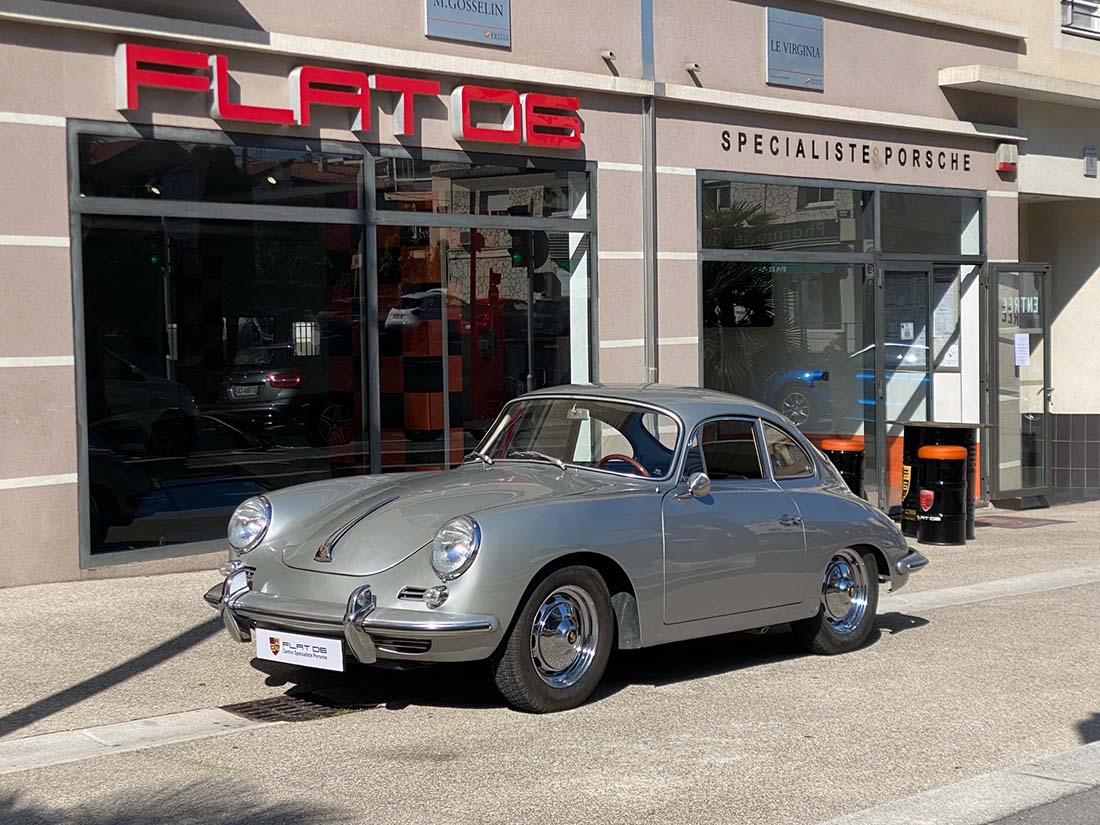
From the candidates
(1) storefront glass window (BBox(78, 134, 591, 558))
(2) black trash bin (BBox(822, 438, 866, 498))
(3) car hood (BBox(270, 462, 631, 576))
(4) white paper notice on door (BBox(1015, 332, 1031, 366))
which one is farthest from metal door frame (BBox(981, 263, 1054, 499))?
(3) car hood (BBox(270, 462, 631, 576))

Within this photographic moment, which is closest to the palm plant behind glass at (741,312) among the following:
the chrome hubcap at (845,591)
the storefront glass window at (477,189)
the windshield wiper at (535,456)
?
the storefront glass window at (477,189)

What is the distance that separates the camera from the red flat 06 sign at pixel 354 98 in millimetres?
9531

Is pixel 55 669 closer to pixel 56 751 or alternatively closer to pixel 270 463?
pixel 56 751

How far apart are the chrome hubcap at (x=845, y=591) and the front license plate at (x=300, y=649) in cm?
301

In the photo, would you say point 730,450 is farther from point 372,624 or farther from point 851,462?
point 851,462

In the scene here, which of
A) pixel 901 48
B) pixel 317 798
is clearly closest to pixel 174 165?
pixel 317 798

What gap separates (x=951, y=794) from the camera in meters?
5.28

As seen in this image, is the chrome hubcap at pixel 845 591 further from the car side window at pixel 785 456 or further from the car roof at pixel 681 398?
the car roof at pixel 681 398

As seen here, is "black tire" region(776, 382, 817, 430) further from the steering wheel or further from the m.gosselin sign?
the steering wheel

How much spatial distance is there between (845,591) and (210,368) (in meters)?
4.86

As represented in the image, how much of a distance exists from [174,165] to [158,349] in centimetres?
129

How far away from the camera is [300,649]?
6117 mm

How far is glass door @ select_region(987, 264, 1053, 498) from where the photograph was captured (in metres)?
15.9

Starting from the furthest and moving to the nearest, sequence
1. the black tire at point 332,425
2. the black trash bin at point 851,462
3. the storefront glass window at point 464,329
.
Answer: the black trash bin at point 851,462 → the storefront glass window at point 464,329 → the black tire at point 332,425
